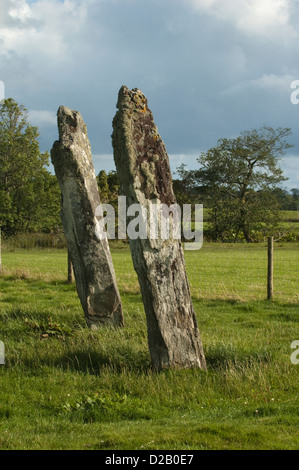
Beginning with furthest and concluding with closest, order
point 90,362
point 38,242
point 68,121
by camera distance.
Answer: point 38,242, point 68,121, point 90,362

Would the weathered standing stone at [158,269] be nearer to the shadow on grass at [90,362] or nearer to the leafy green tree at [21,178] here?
the shadow on grass at [90,362]

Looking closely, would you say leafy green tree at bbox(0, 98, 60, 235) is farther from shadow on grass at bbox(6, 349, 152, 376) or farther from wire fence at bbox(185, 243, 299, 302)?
shadow on grass at bbox(6, 349, 152, 376)

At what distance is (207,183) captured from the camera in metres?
65.8

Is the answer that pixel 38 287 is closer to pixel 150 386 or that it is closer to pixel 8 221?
pixel 150 386

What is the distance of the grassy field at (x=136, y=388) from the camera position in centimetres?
610

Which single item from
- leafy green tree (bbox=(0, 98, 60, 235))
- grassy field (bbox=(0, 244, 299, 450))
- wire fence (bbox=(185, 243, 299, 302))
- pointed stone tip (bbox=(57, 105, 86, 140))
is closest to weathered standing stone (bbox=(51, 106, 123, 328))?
pointed stone tip (bbox=(57, 105, 86, 140))

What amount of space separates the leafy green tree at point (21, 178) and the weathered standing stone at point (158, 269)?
179 ft

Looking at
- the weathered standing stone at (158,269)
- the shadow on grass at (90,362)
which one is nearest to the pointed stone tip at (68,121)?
the weathered standing stone at (158,269)

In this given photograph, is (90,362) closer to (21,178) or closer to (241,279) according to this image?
(241,279)

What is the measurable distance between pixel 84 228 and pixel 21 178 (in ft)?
178

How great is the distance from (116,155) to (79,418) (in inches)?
176

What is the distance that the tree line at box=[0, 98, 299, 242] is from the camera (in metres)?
62.3

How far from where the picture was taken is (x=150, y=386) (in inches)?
311

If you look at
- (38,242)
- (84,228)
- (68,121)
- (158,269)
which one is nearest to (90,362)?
(158,269)
